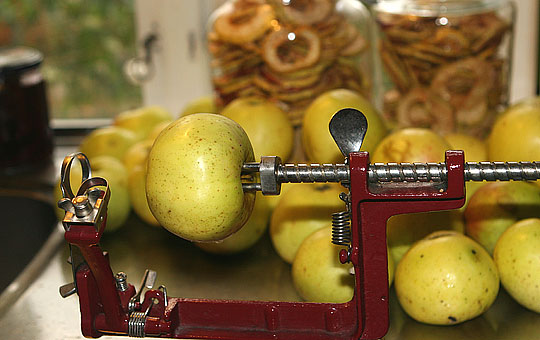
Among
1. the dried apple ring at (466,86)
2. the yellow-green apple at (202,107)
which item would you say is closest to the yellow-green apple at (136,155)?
the yellow-green apple at (202,107)

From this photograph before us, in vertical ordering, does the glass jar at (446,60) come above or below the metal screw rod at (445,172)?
below

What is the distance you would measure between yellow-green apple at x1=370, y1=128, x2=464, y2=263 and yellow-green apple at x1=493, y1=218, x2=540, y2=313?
3.7 inches

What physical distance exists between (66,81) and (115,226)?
0.69 meters

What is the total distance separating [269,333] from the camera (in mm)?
737

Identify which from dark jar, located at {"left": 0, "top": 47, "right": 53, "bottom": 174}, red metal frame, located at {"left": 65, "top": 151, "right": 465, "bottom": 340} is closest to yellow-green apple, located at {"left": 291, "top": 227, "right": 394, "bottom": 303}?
red metal frame, located at {"left": 65, "top": 151, "right": 465, "bottom": 340}

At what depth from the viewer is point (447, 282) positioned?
2.61 ft

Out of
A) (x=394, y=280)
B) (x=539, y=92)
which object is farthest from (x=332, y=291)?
(x=539, y=92)

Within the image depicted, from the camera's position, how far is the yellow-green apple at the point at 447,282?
80 centimetres

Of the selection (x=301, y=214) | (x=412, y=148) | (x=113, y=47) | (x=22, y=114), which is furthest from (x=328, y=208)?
(x=113, y=47)

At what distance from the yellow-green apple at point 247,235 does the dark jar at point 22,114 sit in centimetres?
57

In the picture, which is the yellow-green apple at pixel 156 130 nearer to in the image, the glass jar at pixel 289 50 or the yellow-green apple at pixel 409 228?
the glass jar at pixel 289 50

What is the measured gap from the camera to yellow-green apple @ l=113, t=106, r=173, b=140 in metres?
1.36

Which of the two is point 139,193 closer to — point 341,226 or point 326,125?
point 326,125

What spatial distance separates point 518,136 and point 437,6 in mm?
274
